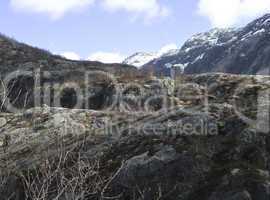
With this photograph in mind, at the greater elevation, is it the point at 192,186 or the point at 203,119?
the point at 203,119

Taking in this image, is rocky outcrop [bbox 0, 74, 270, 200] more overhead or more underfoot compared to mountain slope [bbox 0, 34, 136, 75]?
more underfoot

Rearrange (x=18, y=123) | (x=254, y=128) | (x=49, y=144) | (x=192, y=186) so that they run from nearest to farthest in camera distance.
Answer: (x=192, y=186)
(x=254, y=128)
(x=49, y=144)
(x=18, y=123)

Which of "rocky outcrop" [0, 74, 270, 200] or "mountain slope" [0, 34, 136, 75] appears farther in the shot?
"mountain slope" [0, 34, 136, 75]

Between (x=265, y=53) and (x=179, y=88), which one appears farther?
(x=265, y=53)

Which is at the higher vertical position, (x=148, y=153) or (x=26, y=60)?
(x=26, y=60)

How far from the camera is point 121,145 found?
845 centimetres

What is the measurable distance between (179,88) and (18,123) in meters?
3.82

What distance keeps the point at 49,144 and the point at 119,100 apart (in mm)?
4490

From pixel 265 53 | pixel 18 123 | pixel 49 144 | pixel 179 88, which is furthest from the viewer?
pixel 265 53

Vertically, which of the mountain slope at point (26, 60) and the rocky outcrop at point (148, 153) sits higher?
the mountain slope at point (26, 60)

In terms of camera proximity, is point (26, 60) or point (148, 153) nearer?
point (148, 153)

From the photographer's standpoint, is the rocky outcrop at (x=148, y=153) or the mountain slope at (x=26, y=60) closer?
the rocky outcrop at (x=148, y=153)

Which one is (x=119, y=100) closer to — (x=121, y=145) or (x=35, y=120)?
(x=35, y=120)

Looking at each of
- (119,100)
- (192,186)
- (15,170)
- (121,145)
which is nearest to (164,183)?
(192,186)
